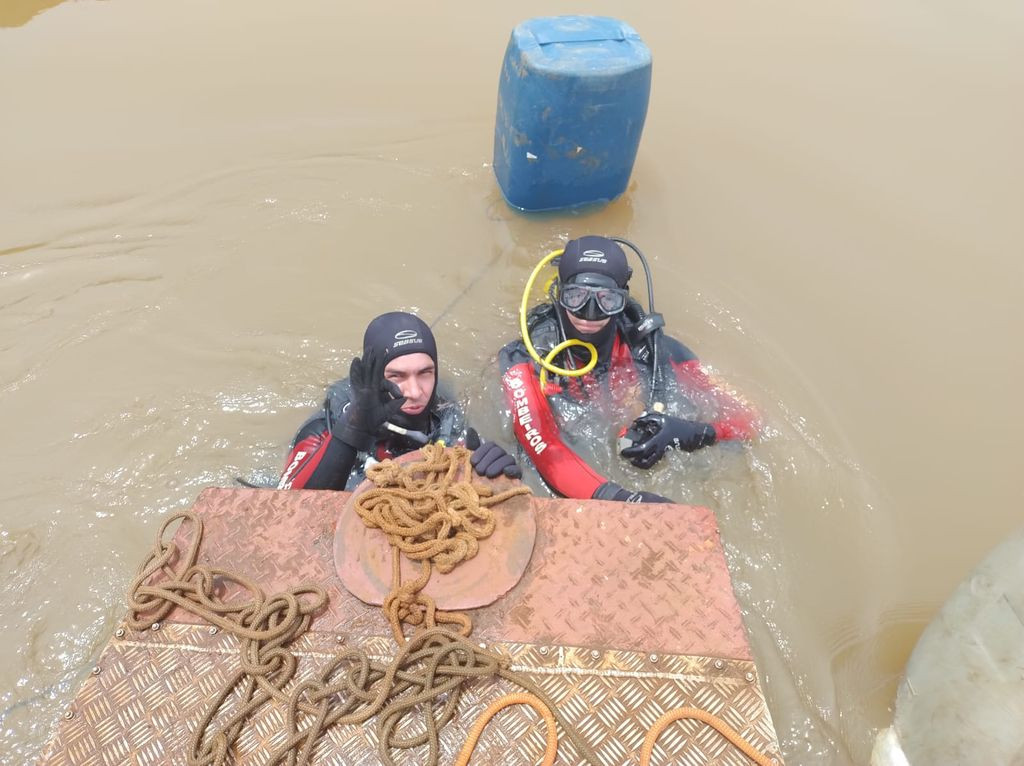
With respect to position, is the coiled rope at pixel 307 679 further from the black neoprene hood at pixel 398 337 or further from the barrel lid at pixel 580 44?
the barrel lid at pixel 580 44

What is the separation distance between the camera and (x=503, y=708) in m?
1.66

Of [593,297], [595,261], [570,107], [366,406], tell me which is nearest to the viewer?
[366,406]

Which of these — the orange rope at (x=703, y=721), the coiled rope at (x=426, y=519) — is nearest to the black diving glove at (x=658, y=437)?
the coiled rope at (x=426, y=519)

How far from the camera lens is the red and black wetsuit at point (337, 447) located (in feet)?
9.02

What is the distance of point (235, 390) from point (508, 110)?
8.20ft

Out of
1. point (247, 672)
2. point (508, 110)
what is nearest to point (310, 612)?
point (247, 672)

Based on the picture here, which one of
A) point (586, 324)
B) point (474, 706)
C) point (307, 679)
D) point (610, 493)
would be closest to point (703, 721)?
point (474, 706)

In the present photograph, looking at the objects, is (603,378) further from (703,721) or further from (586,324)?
(703,721)

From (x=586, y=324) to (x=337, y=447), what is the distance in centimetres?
139

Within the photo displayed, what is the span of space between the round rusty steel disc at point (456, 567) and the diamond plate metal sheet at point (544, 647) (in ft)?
0.12

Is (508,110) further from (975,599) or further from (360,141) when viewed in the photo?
(975,599)

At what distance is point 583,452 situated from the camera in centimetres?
353

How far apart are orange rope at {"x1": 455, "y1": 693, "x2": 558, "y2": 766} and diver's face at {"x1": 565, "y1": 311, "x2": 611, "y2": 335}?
2031 mm

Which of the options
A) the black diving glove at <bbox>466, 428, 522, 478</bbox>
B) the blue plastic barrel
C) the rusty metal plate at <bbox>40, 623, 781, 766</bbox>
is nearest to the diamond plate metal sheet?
the rusty metal plate at <bbox>40, 623, 781, 766</bbox>
